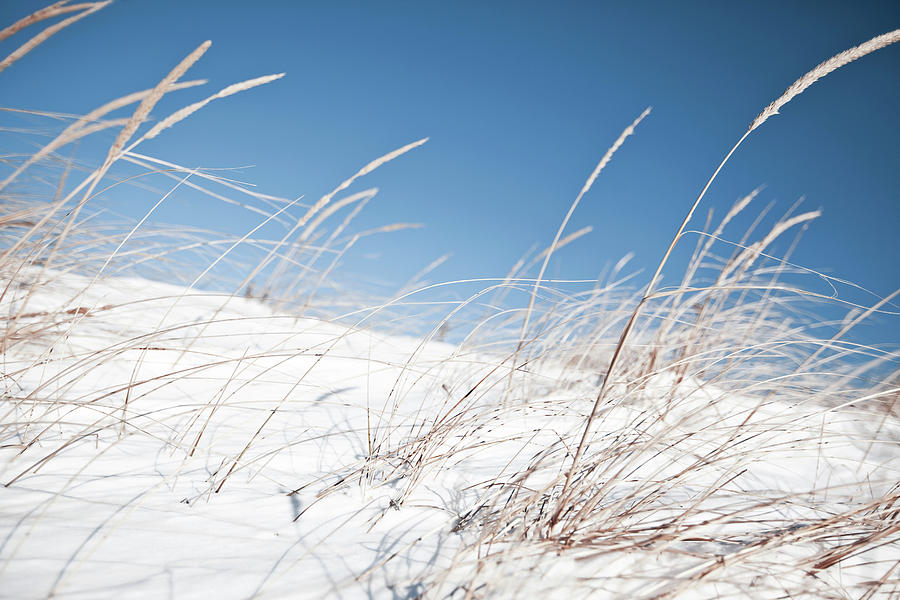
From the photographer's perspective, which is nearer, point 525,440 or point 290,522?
point 290,522

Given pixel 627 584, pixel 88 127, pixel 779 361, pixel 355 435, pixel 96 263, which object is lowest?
pixel 627 584

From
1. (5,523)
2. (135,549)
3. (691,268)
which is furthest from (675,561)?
(691,268)

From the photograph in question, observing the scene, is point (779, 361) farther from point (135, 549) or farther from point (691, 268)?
point (135, 549)

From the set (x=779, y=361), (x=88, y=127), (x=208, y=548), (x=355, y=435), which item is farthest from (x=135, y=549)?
(x=779, y=361)

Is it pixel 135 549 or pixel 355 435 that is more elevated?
pixel 355 435

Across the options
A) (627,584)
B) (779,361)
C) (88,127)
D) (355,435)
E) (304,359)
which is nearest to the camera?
(627,584)

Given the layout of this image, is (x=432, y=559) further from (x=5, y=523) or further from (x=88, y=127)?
(x=88, y=127)

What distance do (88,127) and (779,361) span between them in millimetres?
2932

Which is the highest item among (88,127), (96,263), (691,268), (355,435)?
(691,268)

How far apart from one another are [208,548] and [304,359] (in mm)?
1692

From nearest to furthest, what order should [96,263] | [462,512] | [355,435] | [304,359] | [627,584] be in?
[627,584]
[462,512]
[355,435]
[96,263]
[304,359]

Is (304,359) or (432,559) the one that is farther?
(304,359)

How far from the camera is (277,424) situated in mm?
1480

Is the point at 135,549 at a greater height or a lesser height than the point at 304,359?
lesser
